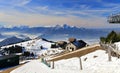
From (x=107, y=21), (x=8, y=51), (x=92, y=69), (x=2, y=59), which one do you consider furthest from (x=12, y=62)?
(x=8, y=51)

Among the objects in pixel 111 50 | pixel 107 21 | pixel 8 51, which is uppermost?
pixel 107 21

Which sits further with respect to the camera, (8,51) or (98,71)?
(8,51)

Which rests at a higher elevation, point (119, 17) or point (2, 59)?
point (119, 17)

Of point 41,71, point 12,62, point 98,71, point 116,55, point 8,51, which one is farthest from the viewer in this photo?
point 8,51

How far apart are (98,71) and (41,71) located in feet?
30.1

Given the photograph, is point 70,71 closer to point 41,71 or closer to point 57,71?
point 57,71

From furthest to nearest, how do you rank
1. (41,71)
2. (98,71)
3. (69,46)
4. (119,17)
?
(69,46)
(119,17)
(41,71)
(98,71)

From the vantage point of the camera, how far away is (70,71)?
134 ft

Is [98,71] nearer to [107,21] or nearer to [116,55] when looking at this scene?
[116,55]

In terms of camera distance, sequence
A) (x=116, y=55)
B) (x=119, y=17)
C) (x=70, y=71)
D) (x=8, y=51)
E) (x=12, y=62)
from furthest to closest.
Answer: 1. (x=8, y=51)
2. (x=12, y=62)
3. (x=119, y=17)
4. (x=116, y=55)
5. (x=70, y=71)

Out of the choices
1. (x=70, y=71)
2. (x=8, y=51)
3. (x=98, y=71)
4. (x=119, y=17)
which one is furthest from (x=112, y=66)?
(x=8, y=51)

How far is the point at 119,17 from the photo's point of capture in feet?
228

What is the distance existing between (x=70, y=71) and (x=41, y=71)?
187 inches

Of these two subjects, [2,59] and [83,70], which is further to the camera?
[2,59]
